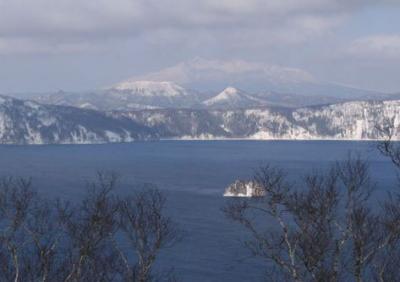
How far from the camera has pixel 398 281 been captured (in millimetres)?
13102

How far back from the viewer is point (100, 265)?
13.2 meters

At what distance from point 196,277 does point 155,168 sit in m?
77.0

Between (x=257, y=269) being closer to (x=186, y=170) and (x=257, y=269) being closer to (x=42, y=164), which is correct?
(x=186, y=170)

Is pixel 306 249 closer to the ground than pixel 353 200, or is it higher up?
closer to the ground

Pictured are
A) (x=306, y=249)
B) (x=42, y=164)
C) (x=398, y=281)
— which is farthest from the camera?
(x=42, y=164)

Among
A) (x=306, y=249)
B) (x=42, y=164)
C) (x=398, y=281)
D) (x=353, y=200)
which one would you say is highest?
(x=353, y=200)

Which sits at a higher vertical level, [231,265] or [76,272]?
[76,272]

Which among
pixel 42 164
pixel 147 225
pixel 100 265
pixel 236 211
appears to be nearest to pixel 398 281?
pixel 236 211

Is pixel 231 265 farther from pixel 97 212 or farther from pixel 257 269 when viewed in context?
pixel 97 212

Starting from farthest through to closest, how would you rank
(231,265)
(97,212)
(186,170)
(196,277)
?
(186,170) < (231,265) < (196,277) < (97,212)

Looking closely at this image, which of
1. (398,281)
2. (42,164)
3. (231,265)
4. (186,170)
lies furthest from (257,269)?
(42,164)

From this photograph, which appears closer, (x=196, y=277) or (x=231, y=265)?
(x=196, y=277)

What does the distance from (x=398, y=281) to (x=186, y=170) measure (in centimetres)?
9857

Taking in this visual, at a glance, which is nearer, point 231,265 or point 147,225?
point 147,225
